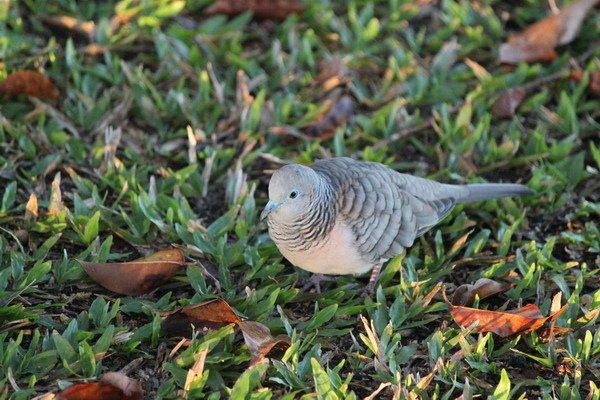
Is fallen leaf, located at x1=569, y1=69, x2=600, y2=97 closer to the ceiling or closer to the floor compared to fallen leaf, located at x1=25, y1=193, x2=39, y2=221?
closer to the floor

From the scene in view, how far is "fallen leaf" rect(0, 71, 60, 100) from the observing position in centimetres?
495

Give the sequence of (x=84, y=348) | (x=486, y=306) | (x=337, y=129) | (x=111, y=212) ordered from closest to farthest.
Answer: (x=84, y=348) < (x=486, y=306) < (x=111, y=212) < (x=337, y=129)

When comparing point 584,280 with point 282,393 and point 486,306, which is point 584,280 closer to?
point 486,306

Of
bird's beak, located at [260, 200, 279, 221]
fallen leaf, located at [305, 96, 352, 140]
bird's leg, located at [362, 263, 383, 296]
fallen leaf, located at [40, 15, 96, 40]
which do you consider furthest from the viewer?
fallen leaf, located at [40, 15, 96, 40]

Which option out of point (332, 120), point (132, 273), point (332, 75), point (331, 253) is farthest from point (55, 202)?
point (332, 75)

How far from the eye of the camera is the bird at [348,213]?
378 centimetres

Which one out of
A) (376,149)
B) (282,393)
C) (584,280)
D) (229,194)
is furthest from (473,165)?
(282,393)

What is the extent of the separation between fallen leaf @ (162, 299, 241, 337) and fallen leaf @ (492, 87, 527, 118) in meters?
2.45

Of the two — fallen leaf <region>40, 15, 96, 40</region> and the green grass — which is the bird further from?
fallen leaf <region>40, 15, 96, 40</region>

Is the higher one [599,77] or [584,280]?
[599,77]

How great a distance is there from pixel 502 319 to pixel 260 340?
3.51 ft

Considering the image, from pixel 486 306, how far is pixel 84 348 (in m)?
1.84

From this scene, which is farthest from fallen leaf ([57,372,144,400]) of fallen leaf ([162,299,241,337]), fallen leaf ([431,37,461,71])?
fallen leaf ([431,37,461,71])

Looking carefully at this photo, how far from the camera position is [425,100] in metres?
5.45
